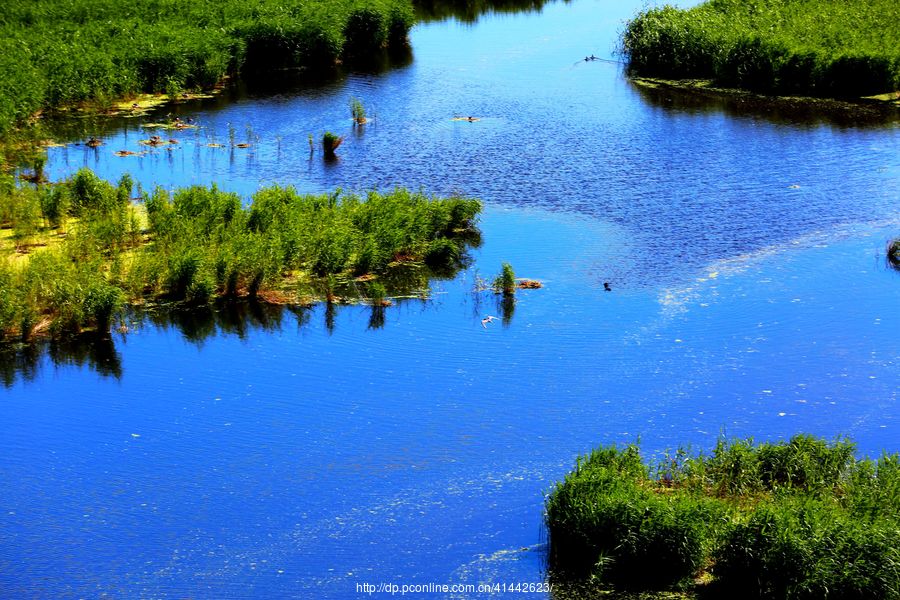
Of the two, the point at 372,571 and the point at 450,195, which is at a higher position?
the point at 450,195

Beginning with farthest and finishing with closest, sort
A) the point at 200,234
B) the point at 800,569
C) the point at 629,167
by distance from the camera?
the point at 629,167 → the point at 200,234 → the point at 800,569

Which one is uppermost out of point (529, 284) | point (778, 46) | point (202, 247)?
point (778, 46)

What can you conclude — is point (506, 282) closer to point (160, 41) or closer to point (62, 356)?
point (62, 356)

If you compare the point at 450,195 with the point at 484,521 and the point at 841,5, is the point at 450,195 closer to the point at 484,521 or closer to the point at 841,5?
the point at 484,521

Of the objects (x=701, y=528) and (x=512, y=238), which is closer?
(x=701, y=528)

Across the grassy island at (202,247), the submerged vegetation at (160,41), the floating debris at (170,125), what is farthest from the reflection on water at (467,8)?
the grassy island at (202,247)

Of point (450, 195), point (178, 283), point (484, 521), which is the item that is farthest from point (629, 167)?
point (484, 521)

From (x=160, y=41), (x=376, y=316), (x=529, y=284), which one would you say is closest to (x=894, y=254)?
(x=529, y=284)
